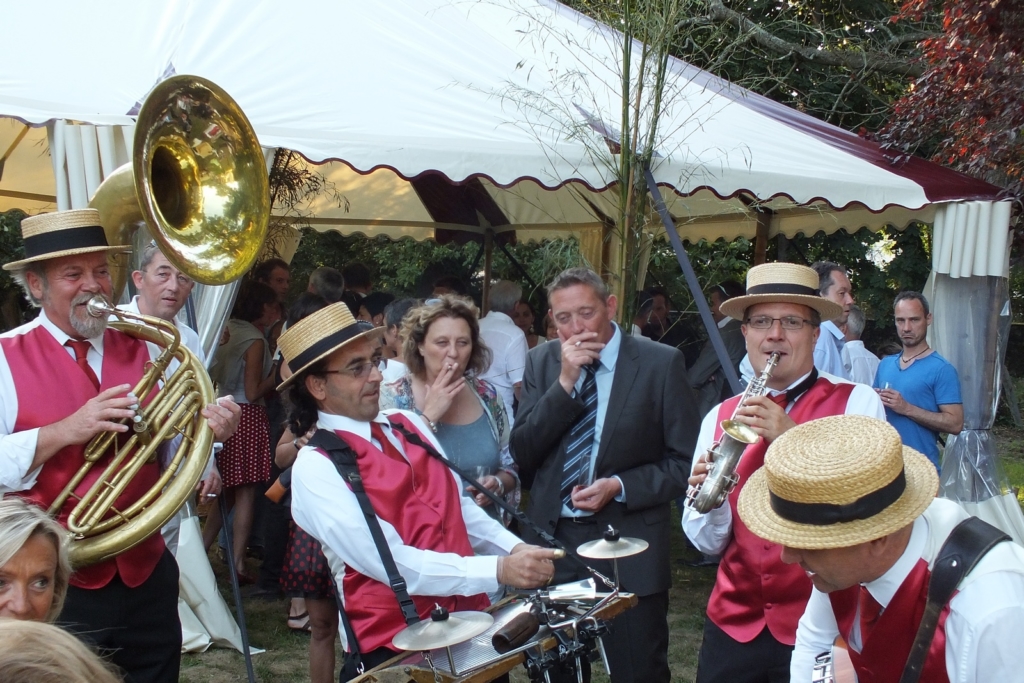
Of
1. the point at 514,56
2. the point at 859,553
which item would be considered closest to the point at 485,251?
the point at 514,56

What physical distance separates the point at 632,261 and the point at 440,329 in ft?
3.50

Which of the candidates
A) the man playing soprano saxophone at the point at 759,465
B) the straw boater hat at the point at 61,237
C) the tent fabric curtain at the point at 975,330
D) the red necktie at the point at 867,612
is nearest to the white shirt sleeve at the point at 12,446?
the straw boater hat at the point at 61,237

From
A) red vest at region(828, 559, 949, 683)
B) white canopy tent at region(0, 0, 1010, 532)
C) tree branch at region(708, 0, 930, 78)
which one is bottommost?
red vest at region(828, 559, 949, 683)

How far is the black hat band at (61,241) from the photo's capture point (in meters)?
2.81

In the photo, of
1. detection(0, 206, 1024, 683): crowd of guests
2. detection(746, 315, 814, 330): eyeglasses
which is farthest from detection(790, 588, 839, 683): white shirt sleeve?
detection(746, 315, 814, 330): eyeglasses

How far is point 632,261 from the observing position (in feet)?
14.3

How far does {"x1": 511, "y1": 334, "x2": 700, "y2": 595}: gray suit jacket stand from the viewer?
3.39 m

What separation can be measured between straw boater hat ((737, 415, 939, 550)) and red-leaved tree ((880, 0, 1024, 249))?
5884 millimetres

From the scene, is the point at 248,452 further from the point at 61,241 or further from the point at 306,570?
the point at 61,241

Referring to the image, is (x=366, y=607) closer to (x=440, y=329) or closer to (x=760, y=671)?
(x=760, y=671)

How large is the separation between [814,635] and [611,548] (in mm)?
638

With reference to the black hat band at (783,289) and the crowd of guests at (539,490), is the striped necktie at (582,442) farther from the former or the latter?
the black hat band at (783,289)

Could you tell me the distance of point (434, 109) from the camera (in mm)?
5266

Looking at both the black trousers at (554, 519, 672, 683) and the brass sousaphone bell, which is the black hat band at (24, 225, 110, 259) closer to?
the brass sousaphone bell
